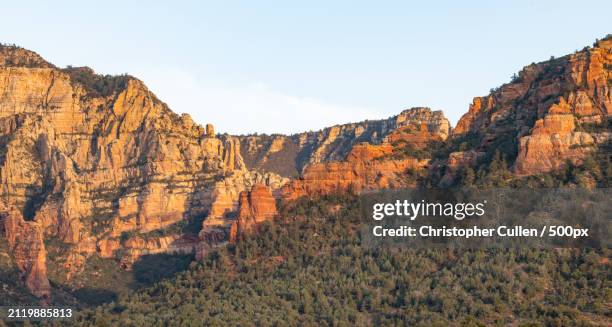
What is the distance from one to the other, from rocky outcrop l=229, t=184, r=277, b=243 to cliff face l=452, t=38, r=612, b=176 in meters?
18.9

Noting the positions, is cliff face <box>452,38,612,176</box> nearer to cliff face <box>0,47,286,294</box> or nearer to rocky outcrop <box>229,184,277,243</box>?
rocky outcrop <box>229,184,277,243</box>

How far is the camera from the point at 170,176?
182000mm

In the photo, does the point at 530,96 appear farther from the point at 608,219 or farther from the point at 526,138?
the point at 608,219

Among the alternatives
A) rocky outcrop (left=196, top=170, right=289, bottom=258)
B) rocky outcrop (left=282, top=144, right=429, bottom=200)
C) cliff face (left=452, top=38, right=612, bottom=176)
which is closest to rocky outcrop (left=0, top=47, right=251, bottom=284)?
rocky outcrop (left=196, top=170, right=289, bottom=258)

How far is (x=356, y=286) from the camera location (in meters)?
119

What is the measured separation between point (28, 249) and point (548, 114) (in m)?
62.1

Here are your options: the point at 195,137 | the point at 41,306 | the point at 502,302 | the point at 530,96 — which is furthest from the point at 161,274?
the point at 502,302

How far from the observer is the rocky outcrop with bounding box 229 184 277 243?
13862 cm

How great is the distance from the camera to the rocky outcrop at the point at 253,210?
138625mm

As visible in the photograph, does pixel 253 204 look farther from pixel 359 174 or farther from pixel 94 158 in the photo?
pixel 94 158

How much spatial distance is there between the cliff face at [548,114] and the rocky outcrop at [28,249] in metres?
47.1

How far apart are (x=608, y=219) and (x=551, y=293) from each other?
9517mm

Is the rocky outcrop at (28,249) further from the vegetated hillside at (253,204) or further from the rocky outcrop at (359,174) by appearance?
the rocky outcrop at (359,174)

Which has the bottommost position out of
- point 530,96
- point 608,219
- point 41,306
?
point 41,306
